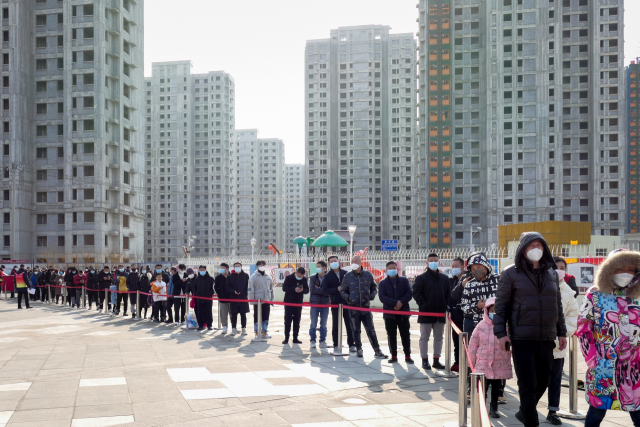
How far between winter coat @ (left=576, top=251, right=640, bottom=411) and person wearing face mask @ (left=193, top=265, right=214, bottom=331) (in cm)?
1411

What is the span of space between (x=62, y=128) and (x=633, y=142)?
115 meters

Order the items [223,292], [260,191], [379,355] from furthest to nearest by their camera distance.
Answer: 1. [260,191]
2. [223,292]
3. [379,355]

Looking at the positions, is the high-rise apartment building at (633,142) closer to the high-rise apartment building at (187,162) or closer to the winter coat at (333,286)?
the high-rise apartment building at (187,162)

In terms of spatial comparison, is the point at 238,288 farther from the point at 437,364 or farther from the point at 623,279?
the point at 623,279

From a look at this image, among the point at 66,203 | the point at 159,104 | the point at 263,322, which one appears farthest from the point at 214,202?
the point at 263,322

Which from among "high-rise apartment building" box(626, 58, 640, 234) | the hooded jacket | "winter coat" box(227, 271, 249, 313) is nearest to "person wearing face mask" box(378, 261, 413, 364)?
the hooded jacket

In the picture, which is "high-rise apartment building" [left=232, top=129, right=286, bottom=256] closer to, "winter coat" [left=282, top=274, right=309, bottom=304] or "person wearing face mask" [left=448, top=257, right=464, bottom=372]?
"winter coat" [left=282, top=274, right=309, bottom=304]

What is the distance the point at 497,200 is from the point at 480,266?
258ft

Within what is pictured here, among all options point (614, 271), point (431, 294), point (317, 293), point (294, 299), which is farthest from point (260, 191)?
point (614, 271)

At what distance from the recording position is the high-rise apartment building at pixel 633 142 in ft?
409

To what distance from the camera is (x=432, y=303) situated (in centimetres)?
1084

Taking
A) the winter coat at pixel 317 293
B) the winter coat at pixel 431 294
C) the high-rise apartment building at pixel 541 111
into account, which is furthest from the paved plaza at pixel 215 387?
the high-rise apartment building at pixel 541 111

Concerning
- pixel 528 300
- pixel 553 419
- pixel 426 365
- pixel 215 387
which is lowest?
pixel 426 365

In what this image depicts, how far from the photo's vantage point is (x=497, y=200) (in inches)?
3270
